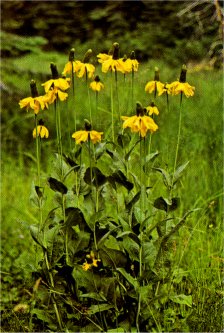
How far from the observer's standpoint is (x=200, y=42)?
713 cm

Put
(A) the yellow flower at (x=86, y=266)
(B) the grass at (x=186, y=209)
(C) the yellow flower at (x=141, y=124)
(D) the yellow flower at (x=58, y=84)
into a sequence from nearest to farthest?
1. (C) the yellow flower at (x=141, y=124)
2. (D) the yellow flower at (x=58, y=84)
3. (A) the yellow flower at (x=86, y=266)
4. (B) the grass at (x=186, y=209)

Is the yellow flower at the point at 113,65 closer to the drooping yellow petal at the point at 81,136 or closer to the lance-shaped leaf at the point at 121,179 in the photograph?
the drooping yellow petal at the point at 81,136

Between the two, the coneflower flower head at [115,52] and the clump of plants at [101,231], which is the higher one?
the coneflower flower head at [115,52]

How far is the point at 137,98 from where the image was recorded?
4227 mm

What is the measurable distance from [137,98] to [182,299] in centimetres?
239

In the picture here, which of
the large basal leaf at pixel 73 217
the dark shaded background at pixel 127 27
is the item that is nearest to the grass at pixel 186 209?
the large basal leaf at pixel 73 217

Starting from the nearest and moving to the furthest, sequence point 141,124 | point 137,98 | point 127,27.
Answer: point 141,124 → point 137,98 → point 127,27

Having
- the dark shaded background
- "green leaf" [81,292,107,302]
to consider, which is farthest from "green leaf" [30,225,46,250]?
the dark shaded background

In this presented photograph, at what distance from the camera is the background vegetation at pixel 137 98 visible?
7.64 feet

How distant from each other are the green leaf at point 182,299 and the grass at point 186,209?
8 cm

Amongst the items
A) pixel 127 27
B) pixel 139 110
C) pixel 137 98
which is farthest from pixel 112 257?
pixel 127 27

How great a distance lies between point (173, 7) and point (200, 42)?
0.53 metres

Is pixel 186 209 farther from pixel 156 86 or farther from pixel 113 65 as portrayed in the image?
pixel 113 65

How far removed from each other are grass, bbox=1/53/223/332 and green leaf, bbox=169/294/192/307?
0.26ft
